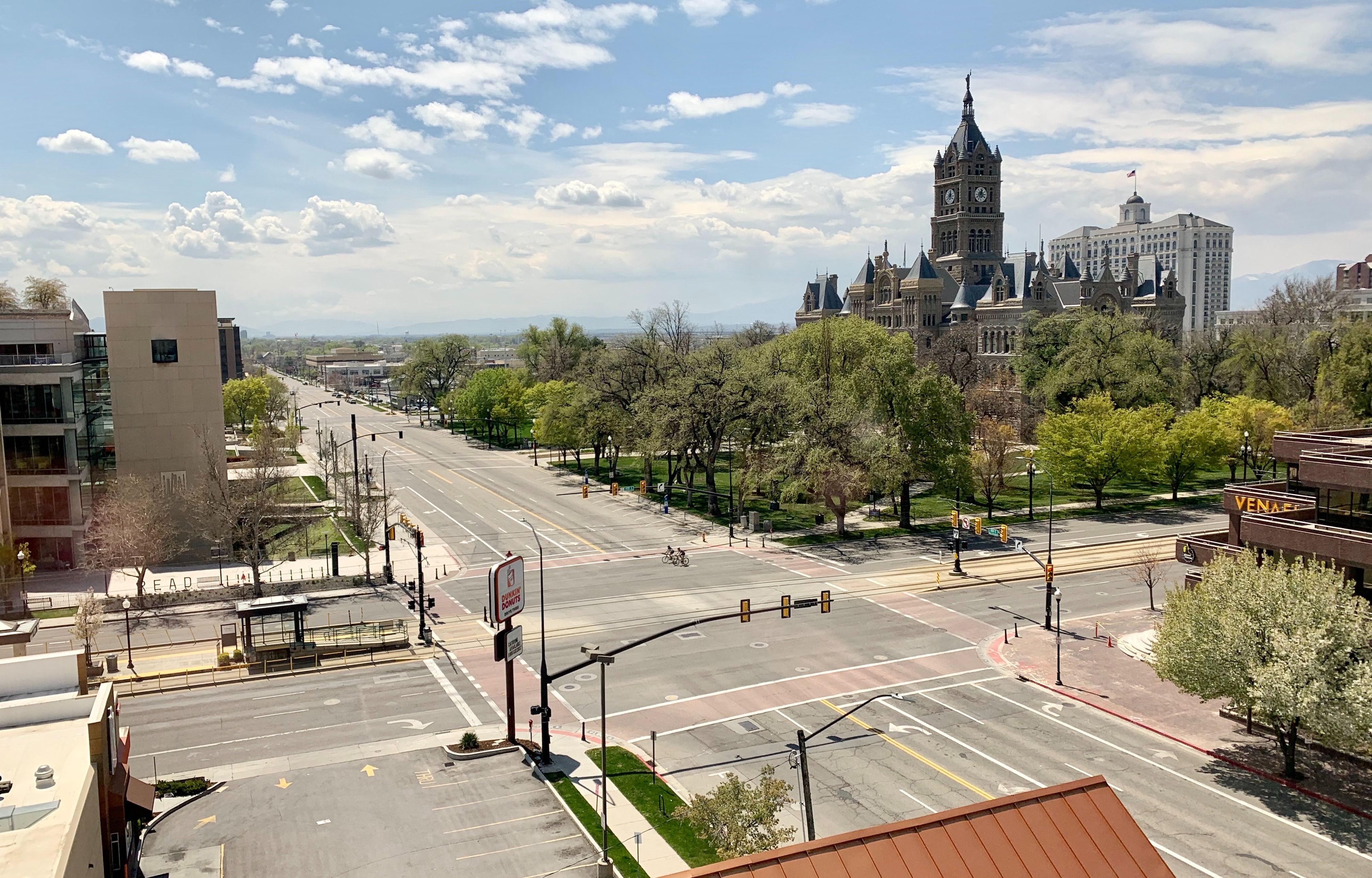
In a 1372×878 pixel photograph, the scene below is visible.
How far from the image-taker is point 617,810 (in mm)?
26141

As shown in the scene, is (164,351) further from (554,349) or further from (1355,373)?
(1355,373)

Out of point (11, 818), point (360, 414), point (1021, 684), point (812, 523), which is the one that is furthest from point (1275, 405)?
point (360, 414)

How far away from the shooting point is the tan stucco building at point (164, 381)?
184 feet

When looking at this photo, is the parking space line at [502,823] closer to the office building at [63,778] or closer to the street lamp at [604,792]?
the street lamp at [604,792]

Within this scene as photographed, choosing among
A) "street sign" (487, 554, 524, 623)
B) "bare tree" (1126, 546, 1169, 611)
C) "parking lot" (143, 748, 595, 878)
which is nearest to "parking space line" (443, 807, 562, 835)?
"parking lot" (143, 748, 595, 878)

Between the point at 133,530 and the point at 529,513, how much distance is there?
96.2 feet

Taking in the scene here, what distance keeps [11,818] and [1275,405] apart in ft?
296

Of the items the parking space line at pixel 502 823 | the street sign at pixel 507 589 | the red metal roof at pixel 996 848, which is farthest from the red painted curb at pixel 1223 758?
the street sign at pixel 507 589

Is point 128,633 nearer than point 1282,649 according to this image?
No

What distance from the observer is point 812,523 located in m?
66.5

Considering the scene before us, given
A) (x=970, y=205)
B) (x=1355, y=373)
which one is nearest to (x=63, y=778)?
(x=1355, y=373)

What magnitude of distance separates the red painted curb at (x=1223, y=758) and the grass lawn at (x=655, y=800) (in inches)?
658

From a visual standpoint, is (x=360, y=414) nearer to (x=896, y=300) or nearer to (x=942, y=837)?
(x=896, y=300)

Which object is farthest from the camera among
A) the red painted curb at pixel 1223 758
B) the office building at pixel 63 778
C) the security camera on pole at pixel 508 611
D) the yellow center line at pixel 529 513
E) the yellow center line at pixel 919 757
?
the yellow center line at pixel 529 513
